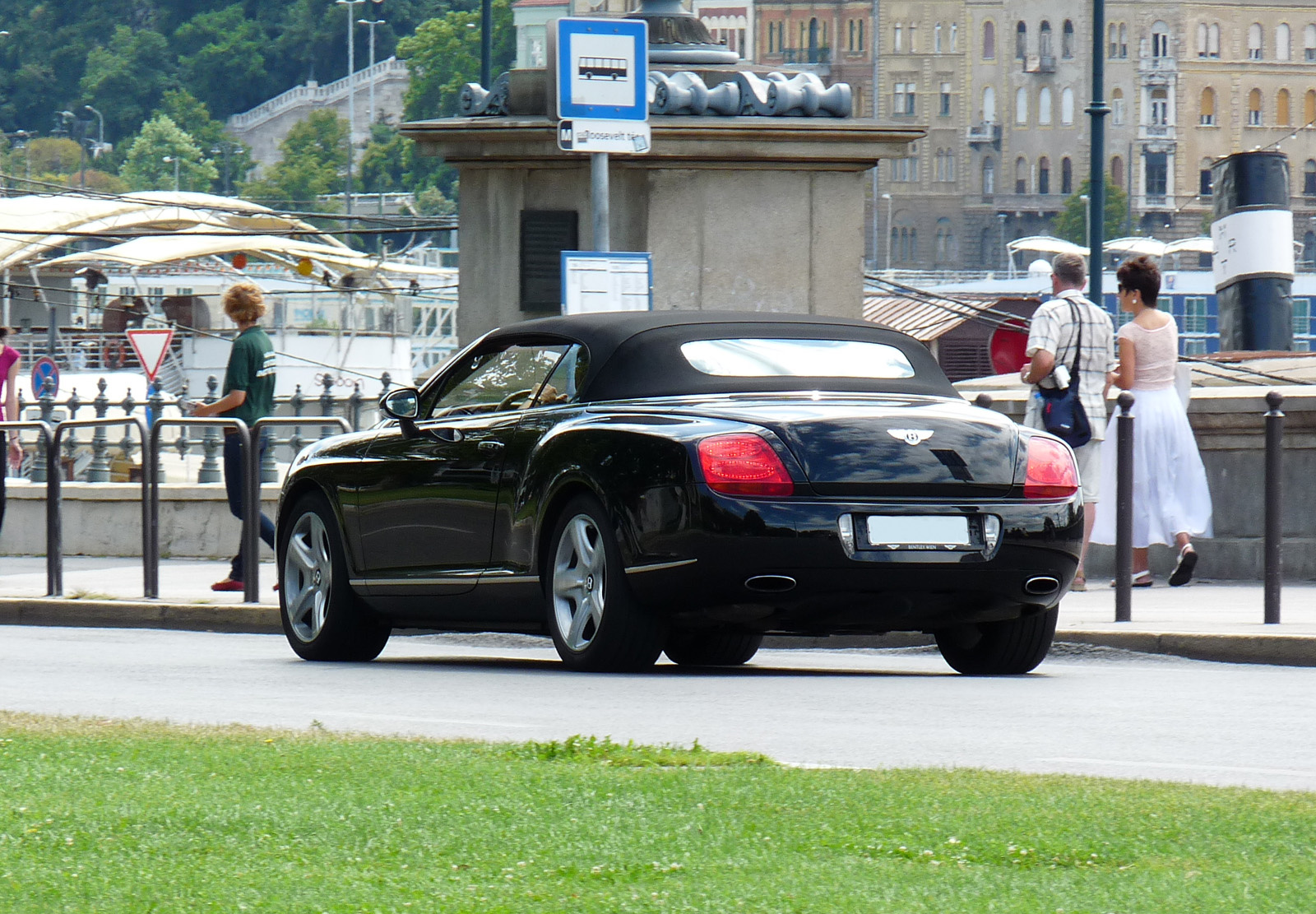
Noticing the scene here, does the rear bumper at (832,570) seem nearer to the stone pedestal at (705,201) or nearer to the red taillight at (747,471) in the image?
the red taillight at (747,471)

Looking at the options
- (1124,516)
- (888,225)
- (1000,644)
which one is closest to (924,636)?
(1124,516)

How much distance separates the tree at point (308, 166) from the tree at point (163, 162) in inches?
141

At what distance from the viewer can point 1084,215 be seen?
134m

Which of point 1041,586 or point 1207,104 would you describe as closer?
point 1041,586

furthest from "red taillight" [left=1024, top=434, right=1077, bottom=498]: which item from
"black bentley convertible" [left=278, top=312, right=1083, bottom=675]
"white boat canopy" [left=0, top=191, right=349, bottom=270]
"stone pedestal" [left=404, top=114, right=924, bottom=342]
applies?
"white boat canopy" [left=0, top=191, right=349, bottom=270]

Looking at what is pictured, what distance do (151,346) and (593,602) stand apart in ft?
71.6

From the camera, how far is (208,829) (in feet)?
16.2

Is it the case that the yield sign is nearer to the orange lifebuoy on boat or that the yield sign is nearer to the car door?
the car door

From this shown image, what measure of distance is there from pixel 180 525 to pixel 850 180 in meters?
6.27

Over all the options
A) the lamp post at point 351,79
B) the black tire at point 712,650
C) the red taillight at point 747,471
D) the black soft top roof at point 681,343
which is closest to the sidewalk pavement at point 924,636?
the black tire at point 712,650

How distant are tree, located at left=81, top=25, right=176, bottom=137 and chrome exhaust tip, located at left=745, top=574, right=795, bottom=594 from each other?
566 feet

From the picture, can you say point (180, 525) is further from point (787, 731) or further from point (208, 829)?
point (208, 829)

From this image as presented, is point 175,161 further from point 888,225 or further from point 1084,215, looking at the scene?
point 1084,215

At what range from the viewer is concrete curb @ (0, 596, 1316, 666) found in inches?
380
